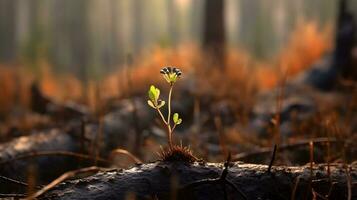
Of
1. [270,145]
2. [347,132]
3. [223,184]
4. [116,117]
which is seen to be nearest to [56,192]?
[223,184]

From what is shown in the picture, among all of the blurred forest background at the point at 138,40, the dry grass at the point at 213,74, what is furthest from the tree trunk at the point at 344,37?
the blurred forest background at the point at 138,40

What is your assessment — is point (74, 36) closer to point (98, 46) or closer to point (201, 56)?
point (98, 46)

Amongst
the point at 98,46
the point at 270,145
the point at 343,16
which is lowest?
the point at 270,145

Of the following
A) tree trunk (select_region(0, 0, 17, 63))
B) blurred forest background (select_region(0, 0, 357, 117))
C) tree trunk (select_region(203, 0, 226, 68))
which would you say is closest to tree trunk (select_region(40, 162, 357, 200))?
blurred forest background (select_region(0, 0, 357, 117))

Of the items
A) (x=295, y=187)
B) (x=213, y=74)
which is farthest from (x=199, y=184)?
(x=213, y=74)

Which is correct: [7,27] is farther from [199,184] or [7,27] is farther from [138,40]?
[199,184]

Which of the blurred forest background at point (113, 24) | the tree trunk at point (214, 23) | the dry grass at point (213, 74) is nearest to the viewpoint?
the dry grass at point (213, 74)

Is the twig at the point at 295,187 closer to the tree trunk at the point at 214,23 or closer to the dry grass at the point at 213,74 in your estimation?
the dry grass at the point at 213,74

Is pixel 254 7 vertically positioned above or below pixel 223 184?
above
